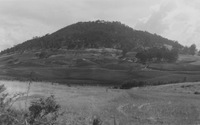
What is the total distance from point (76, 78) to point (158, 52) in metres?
50.7

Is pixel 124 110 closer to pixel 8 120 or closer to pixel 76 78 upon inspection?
pixel 8 120

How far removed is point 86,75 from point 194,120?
9293 centimetres

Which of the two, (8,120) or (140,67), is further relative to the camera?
(140,67)

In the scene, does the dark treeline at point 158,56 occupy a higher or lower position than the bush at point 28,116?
higher

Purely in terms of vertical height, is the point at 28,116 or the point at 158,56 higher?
the point at 158,56

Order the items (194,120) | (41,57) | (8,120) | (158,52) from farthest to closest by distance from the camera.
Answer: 1. (41,57)
2. (158,52)
3. (194,120)
4. (8,120)

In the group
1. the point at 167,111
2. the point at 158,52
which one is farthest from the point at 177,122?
→ the point at 158,52

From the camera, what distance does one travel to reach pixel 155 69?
408ft

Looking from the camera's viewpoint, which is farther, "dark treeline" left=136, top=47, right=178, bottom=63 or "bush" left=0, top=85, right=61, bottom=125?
"dark treeline" left=136, top=47, right=178, bottom=63

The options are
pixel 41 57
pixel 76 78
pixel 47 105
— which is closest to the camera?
pixel 47 105

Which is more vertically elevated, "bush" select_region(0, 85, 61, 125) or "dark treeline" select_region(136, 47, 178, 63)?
"dark treeline" select_region(136, 47, 178, 63)

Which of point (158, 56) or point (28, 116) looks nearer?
point (28, 116)

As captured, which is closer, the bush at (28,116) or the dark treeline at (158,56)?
the bush at (28,116)

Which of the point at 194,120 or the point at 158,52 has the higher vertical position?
the point at 158,52
